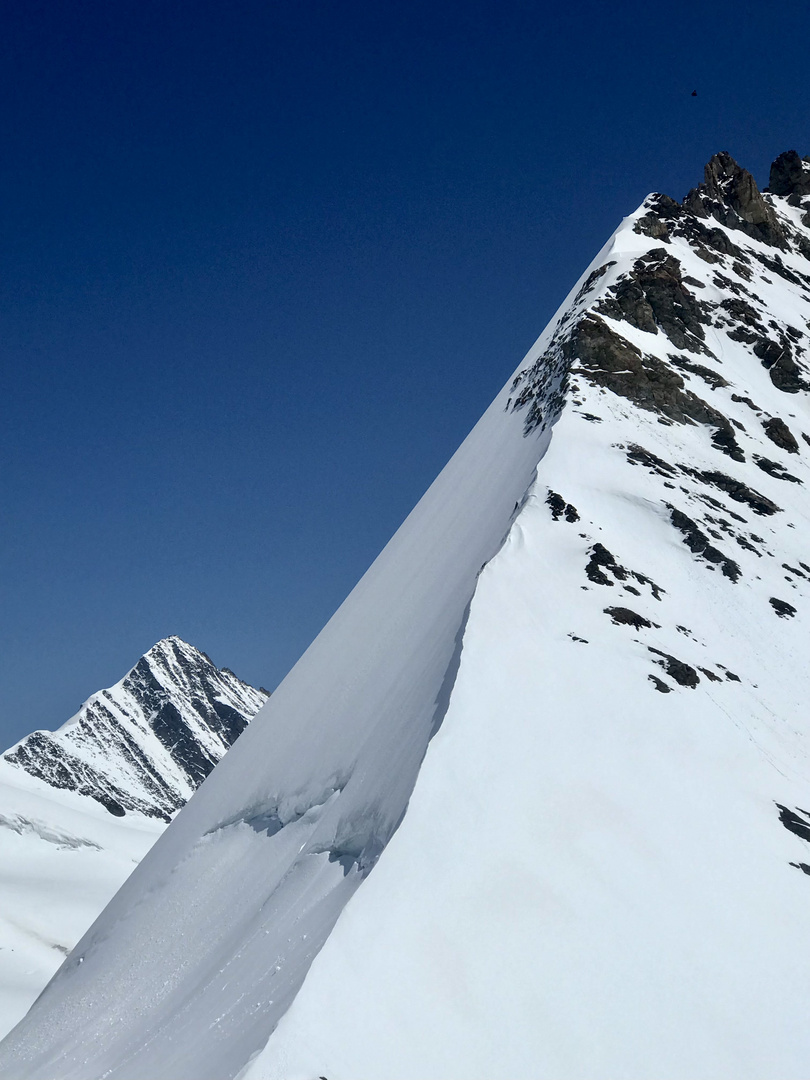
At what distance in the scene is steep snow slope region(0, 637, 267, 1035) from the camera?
61031 millimetres

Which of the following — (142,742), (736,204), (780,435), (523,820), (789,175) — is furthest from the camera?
(142,742)

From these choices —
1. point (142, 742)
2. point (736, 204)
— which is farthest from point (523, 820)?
point (142, 742)

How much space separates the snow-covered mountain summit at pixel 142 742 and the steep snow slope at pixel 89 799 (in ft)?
0.87

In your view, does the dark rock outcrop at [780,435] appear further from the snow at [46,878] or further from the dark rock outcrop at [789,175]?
the dark rock outcrop at [789,175]

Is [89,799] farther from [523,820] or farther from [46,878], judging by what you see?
[523,820]

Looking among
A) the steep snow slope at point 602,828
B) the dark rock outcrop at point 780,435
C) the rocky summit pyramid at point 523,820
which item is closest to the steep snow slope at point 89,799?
the rocky summit pyramid at point 523,820

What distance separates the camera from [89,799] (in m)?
119

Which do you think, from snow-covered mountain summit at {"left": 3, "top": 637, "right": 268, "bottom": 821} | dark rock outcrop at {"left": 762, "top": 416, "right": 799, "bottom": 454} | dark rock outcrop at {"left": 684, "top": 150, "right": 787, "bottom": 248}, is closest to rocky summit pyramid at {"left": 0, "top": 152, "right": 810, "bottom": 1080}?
dark rock outcrop at {"left": 762, "top": 416, "right": 799, "bottom": 454}

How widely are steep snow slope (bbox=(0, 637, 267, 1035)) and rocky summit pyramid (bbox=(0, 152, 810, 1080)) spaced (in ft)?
115

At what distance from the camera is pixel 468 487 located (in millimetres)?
29516

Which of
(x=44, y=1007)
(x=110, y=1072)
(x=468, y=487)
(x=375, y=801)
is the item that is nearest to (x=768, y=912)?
(x=375, y=801)

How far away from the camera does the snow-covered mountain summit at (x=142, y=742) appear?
125 m

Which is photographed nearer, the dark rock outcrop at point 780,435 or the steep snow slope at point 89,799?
the dark rock outcrop at point 780,435

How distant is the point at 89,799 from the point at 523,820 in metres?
120
